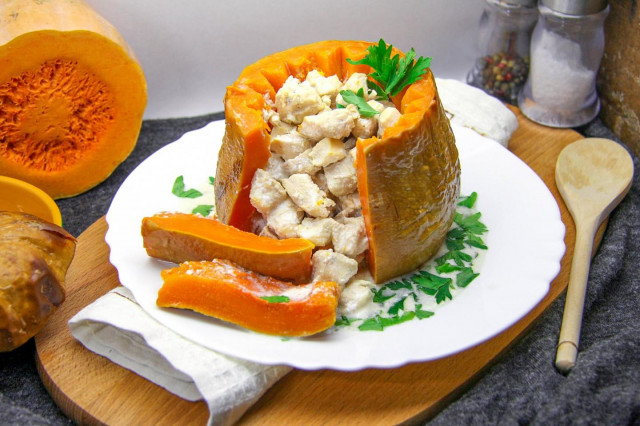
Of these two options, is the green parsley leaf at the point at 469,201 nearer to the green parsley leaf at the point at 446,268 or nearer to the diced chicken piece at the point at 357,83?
the green parsley leaf at the point at 446,268

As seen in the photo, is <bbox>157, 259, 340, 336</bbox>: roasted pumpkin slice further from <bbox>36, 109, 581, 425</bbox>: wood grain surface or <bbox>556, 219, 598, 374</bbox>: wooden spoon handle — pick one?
<bbox>556, 219, 598, 374</bbox>: wooden spoon handle

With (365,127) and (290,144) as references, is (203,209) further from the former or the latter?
(365,127)

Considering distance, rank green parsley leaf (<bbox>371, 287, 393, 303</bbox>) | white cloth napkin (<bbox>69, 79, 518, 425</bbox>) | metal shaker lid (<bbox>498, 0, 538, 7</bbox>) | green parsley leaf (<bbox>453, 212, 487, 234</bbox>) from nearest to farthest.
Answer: white cloth napkin (<bbox>69, 79, 518, 425</bbox>)
green parsley leaf (<bbox>371, 287, 393, 303</bbox>)
green parsley leaf (<bbox>453, 212, 487, 234</bbox>)
metal shaker lid (<bbox>498, 0, 538, 7</bbox>)

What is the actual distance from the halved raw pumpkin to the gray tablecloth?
749mm

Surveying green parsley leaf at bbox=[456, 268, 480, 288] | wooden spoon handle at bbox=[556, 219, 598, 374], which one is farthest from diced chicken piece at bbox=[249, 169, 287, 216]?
wooden spoon handle at bbox=[556, 219, 598, 374]

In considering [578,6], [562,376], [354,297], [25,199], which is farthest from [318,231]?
[578,6]

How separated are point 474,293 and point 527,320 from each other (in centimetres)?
17

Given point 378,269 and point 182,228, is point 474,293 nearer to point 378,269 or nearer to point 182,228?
point 378,269

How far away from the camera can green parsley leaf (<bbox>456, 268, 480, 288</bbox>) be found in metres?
1.75

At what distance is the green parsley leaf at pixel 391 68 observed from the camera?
1783 millimetres

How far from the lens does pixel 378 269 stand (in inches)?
69.2

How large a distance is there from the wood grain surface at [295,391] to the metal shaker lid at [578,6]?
1.20 metres

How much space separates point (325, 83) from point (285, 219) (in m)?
0.37

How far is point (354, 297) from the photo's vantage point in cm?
170
